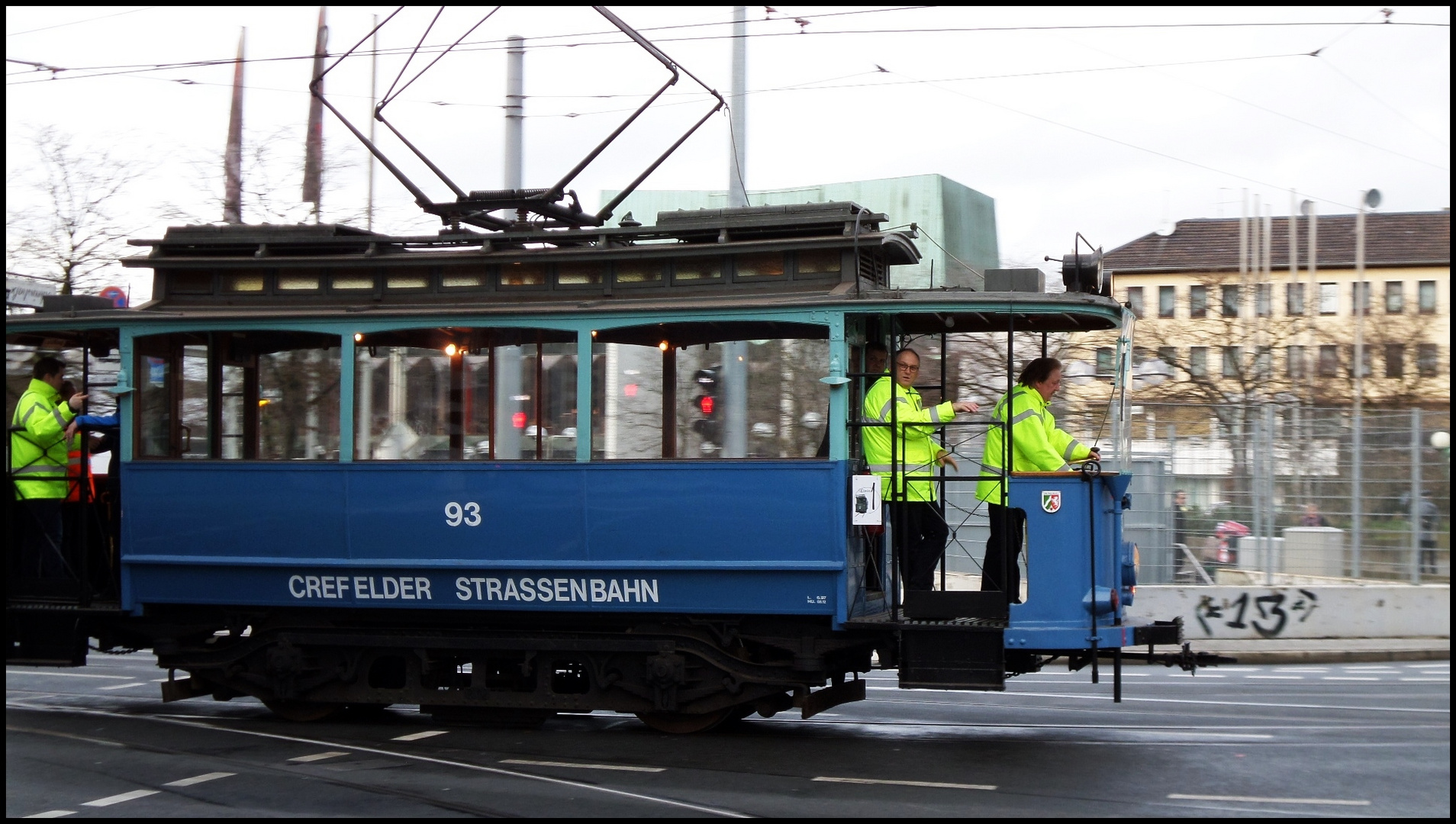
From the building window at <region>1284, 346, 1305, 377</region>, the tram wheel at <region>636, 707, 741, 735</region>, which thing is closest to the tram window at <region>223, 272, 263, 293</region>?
the tram wheel at <region>636, 707, 741, 735</region>

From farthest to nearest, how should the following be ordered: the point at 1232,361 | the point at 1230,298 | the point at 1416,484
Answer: the point at 1230,298
the point at 1232,361
the point at 1416,484

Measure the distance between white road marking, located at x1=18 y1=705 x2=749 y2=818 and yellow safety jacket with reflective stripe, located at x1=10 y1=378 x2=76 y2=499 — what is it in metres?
1.74

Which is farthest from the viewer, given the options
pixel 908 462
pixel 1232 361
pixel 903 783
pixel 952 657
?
pixel 1232 361

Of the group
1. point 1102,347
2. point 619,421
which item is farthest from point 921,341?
point 619,421

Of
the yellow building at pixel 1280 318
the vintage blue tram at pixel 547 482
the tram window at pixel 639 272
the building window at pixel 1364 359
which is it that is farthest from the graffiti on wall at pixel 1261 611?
the building window at pixel 1364 359

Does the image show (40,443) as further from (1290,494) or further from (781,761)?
(1290,494)

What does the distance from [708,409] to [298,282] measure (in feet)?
10.6

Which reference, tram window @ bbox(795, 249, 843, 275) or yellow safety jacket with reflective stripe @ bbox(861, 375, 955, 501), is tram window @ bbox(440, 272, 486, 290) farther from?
yellow safety jacket with reflective stripe @ bbox(861, 375, 955, 501)

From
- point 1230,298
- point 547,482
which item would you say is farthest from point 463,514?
point 1230,298

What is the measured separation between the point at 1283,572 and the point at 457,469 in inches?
410

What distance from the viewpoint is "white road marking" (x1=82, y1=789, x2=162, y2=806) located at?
752cm

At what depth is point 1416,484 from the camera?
15.1 m

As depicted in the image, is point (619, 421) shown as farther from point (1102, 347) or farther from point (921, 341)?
point (1102, 347)

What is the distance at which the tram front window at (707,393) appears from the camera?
900 cm
